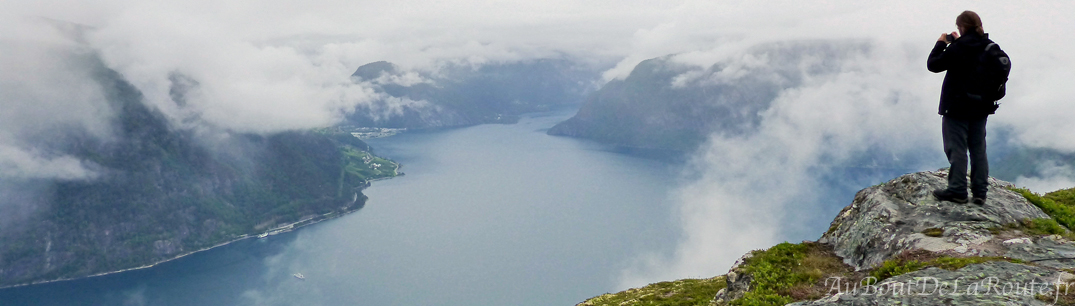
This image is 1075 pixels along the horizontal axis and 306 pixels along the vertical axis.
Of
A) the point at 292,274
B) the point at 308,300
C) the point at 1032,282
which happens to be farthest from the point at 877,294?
the point at 292,274

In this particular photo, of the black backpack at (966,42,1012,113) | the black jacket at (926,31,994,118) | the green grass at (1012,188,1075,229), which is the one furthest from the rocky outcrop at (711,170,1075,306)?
the black backpack at (966,42,1012,113)

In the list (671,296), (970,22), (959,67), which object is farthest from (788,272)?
(671,296)

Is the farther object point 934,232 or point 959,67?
point 934,232

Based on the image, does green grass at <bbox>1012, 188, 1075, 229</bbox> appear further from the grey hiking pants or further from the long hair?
the long hair

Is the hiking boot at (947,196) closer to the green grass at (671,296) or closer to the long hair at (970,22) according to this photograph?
the long hair at (970,22)

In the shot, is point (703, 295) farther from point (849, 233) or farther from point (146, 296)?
point (146, 296)

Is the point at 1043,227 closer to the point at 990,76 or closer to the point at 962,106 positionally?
the point at 962,106
